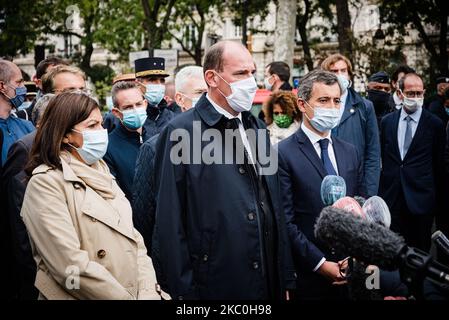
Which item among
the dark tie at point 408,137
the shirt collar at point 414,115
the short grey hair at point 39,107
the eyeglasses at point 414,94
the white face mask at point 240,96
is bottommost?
the dark tie at point 408,137

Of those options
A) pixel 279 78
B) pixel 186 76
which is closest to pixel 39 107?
pixel 186 76

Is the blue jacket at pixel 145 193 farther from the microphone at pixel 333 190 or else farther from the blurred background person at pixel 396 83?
the blurred background person at pixel 396 83

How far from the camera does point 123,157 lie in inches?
225

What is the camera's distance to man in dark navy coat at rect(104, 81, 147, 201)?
5656 millimetres

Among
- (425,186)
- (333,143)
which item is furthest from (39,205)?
(425,186)

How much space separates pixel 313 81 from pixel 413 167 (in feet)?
8.86

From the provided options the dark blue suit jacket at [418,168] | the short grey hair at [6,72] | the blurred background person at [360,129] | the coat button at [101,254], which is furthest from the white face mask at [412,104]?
the coat button at [101,254]

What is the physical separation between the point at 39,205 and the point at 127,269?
26.1 inches

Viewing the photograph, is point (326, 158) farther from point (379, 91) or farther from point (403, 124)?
point (379, 91)

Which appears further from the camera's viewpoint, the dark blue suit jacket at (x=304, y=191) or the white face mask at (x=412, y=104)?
the white face mask at (x=412, y=104)

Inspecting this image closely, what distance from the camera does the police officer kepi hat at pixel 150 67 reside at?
25.1 feet

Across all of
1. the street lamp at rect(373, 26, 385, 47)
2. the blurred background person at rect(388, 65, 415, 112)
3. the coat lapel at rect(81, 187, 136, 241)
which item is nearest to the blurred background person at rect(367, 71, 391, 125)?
the blurred background person at rect(388, 65, 415, 112)

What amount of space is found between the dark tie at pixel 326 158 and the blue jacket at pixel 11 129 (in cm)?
282

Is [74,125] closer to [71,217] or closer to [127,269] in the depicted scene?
[71,217]
